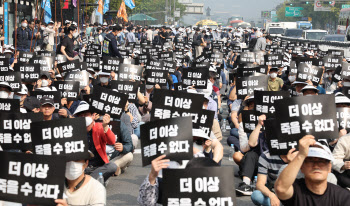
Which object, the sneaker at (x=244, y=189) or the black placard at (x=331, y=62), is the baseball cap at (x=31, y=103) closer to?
the sneaker at (x=244, y=189)

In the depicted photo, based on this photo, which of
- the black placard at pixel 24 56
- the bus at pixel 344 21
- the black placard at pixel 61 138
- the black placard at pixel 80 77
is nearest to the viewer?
the black placard at pixel 61 138

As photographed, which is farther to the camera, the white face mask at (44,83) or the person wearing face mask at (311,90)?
the white face mask at (44,83)

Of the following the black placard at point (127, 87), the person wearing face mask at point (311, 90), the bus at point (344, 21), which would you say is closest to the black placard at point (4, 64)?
the black placard at point (127, 87)

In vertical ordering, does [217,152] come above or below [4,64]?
below

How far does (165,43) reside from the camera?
38.3 meters

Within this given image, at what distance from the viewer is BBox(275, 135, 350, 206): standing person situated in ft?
16.8

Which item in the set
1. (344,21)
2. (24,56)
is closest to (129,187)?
(24,56)

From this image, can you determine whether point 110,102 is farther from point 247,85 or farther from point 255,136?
point 247,85

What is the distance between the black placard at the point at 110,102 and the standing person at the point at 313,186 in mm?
5575

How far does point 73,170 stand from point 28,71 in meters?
9.34

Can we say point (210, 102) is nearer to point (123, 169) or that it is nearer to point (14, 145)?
point (123, 169)

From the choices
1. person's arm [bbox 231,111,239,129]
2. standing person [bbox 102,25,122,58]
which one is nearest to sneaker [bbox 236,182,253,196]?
person's arm [bbox 231,111,239,129]

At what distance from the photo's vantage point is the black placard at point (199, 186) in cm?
555

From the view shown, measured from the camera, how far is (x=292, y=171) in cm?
497
